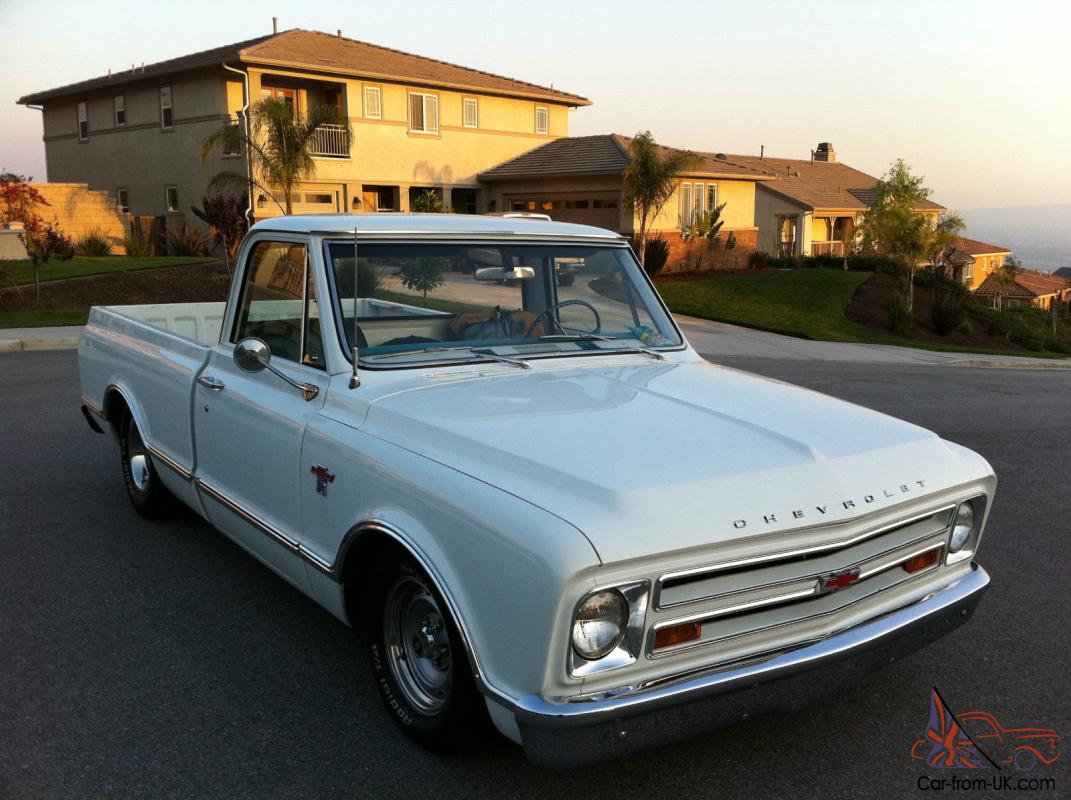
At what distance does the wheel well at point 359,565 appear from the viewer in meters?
3.35

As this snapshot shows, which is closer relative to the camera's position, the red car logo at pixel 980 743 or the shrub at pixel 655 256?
the red car logo at pixel 980 743

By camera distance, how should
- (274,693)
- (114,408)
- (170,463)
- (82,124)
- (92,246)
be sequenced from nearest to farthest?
(274,693), (170,463), (114,408), (92,246), (82,124)

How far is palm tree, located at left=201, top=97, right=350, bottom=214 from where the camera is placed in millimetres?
25297

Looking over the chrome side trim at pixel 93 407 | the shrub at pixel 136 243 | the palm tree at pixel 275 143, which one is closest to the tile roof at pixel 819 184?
the palm tree at pixel 275 143

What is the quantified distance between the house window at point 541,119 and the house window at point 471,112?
3000 millimetres

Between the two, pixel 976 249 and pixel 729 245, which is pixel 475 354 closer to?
pixel 729 245

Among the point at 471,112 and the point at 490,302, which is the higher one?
the point at 471,112

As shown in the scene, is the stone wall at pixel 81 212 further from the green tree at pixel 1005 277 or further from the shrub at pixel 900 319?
the green tree at pixel 1005 277

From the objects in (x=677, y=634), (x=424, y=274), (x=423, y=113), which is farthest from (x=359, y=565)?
(x=423, y=113)

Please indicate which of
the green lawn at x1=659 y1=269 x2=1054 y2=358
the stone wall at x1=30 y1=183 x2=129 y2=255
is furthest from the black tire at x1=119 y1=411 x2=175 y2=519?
the stone wall at x1=30 y1=183 x2=129 y2=255

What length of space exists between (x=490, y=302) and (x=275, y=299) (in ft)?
3.28

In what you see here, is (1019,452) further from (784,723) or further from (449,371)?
(449,371)

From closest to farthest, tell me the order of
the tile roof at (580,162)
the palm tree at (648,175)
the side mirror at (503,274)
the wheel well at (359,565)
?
the wheel well at (359,565)
the side mirror at (503,274)
the palm tree at (648,175)
the tile roof at (580,162)

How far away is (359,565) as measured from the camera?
138 inches
